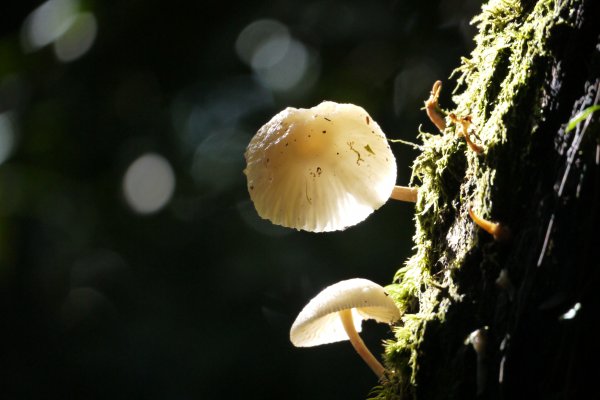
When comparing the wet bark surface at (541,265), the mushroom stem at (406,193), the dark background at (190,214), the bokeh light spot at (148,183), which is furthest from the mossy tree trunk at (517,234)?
the bokeh light spot at (148,183)

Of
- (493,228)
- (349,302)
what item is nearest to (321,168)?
(349,302)

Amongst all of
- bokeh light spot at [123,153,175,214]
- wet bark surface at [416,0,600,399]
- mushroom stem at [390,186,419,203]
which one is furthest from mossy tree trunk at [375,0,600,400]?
bokeh light spot at [123,153,175,214]

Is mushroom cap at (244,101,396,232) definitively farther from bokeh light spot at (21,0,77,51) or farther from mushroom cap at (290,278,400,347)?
bokeh light spot at (21,0,77,51)

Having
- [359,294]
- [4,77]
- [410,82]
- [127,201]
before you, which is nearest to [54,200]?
[127,201]

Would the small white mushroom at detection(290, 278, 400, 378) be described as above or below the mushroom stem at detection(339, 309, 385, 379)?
above

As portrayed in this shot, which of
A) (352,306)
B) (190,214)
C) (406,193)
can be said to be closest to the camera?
(352,306)

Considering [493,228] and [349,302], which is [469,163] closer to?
[493,228]

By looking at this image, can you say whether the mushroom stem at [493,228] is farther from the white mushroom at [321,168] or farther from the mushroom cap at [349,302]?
the white mushroom at [321,168]
